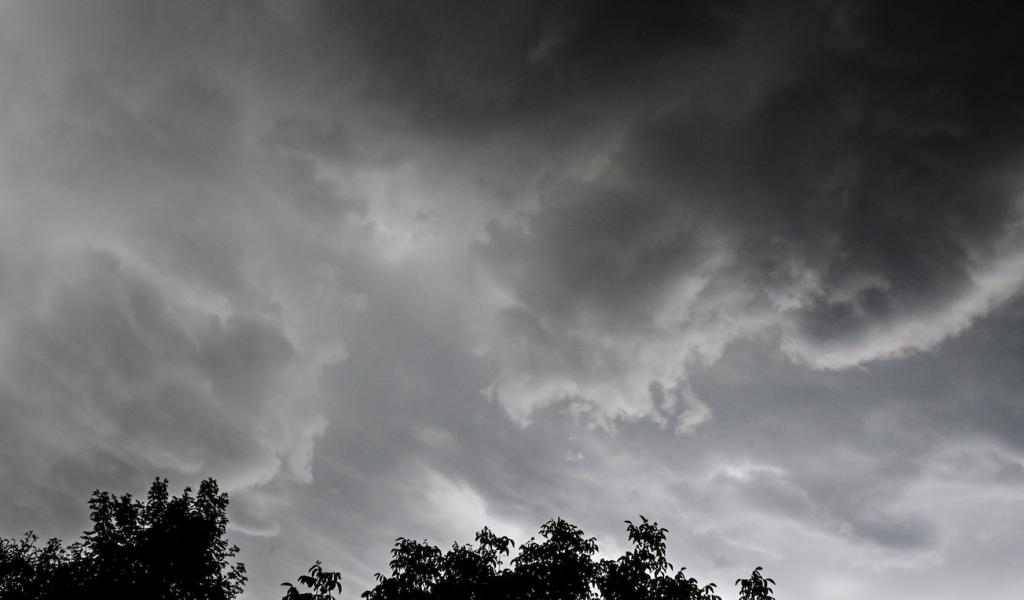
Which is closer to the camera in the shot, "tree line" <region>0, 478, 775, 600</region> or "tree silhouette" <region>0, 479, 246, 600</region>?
"tree line" <region>0, 478, 775, 600</region>

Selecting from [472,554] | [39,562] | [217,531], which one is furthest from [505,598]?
[39,562]

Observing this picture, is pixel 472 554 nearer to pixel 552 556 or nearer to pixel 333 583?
pixel 552 556

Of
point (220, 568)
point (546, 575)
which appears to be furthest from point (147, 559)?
point (546, 575)

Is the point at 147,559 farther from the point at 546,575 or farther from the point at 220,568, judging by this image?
the point at 546,575

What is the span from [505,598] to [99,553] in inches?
1346

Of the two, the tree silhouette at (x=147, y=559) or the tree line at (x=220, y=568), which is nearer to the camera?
the tree line at (x=220, y=568)

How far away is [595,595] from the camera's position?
1628 cm

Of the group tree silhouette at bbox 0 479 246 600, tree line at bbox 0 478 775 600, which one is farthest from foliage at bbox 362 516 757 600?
tree silhouette at bbox 0 479 246 600

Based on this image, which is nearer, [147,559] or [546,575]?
[546,575]

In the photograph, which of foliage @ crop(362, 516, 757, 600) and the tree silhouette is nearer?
foliage @ crop(362, 516, 757, 600)

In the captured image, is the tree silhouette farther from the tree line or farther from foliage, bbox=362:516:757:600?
foliage, bbox=362:516:757:600

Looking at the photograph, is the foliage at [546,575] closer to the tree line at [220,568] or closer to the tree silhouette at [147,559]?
the tree line at [220,568]

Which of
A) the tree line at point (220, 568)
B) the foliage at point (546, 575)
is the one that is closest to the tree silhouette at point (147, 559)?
the tree line at point (220, 568)

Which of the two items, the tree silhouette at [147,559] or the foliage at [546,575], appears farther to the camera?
the tree silhouette at [147,559]
